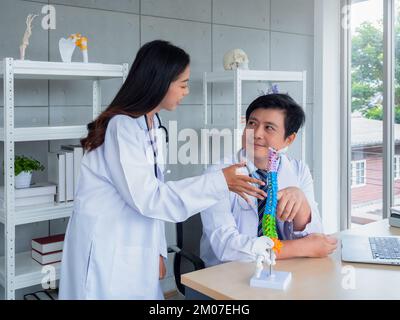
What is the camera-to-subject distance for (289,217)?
1570 mm

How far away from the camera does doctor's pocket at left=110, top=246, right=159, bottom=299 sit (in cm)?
170

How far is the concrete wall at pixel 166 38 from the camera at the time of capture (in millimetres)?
2670

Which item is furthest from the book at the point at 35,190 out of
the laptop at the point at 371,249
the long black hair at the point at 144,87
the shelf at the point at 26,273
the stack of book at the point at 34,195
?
the laptop at the point at 371,249

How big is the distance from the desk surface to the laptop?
3cm

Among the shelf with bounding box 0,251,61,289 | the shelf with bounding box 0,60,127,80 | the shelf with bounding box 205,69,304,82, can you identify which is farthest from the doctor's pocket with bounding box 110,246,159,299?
the shelf with bounding box 205,69,304,82

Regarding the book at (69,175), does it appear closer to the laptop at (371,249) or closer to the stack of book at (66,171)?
the stack of book at (66,171)

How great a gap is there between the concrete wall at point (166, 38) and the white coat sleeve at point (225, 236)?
0.35 metres

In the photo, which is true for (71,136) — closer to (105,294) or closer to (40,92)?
(40,92)

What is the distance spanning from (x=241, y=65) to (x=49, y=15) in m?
1.25

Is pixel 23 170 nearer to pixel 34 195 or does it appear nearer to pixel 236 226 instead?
pixel 34 195

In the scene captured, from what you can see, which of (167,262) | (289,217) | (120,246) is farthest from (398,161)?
(120,246)

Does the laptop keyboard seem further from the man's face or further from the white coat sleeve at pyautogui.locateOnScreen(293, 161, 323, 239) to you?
the man's face

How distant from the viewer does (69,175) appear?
251 centimetres

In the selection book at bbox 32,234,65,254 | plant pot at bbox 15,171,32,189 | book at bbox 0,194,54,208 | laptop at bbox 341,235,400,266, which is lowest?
book at bbox 32,234,65,254
